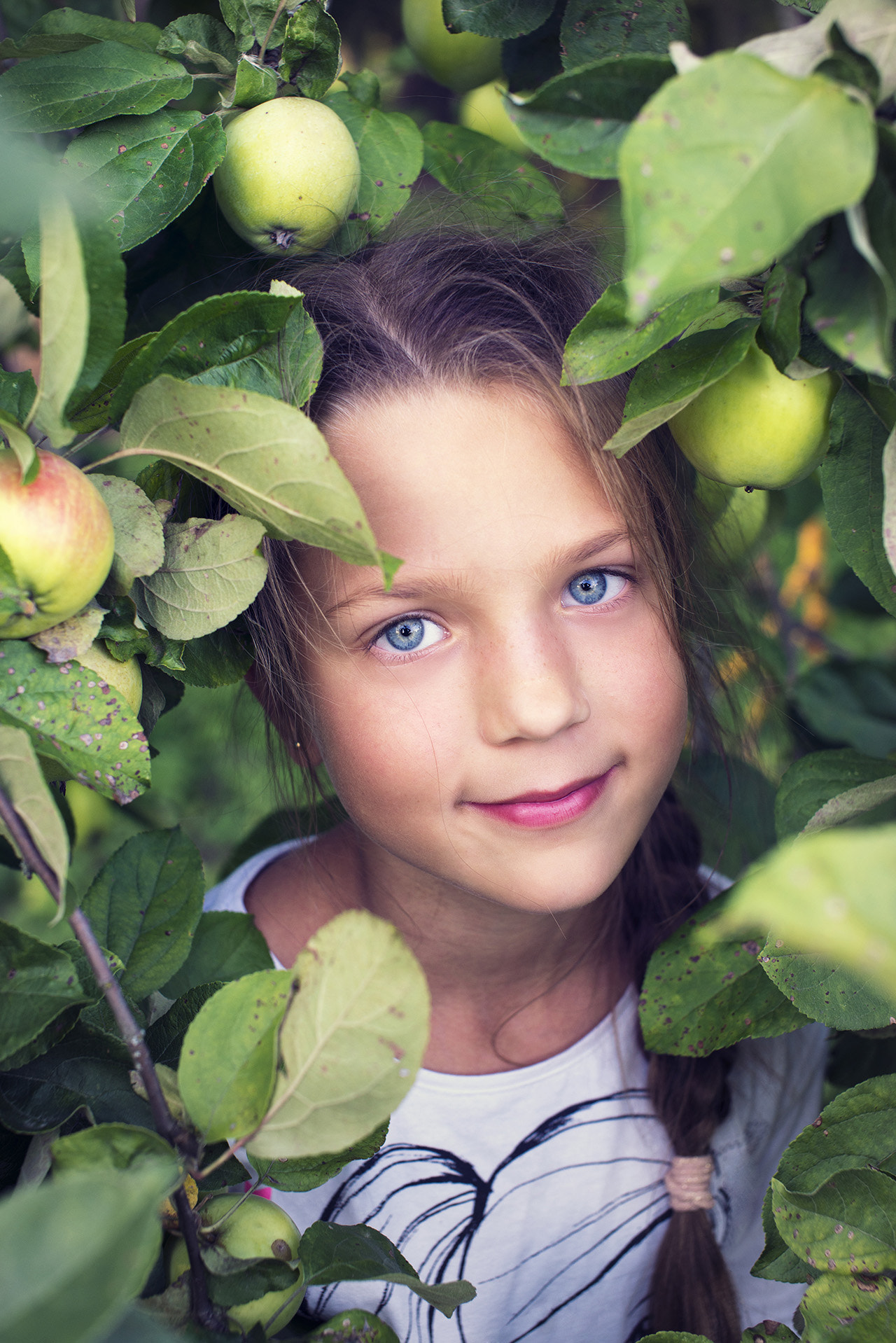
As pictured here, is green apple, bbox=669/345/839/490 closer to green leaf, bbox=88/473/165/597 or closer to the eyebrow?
the eyebrow

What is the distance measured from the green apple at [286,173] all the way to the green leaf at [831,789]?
0.62m

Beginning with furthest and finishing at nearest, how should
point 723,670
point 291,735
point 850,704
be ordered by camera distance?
point 850,704, point 723,670, point 291,735

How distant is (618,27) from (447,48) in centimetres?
31

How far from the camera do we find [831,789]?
843mm

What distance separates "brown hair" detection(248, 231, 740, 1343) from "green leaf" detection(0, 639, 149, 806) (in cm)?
33

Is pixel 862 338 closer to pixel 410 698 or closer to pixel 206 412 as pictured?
pixel 206 412

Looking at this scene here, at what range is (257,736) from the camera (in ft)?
4.74

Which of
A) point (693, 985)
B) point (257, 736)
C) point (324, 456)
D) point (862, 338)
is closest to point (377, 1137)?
point (693, 985)

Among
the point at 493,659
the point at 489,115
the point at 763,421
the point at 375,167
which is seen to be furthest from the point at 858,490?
the point at 489,115

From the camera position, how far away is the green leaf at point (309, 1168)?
66 cm

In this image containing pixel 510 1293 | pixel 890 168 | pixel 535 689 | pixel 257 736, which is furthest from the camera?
pixel 257 736

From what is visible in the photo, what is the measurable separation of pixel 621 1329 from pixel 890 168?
1.23 meters

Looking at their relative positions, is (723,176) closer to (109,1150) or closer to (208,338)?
(208,338)

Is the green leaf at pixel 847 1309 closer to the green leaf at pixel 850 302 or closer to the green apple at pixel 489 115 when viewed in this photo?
the green leaf at pixel 850 302
